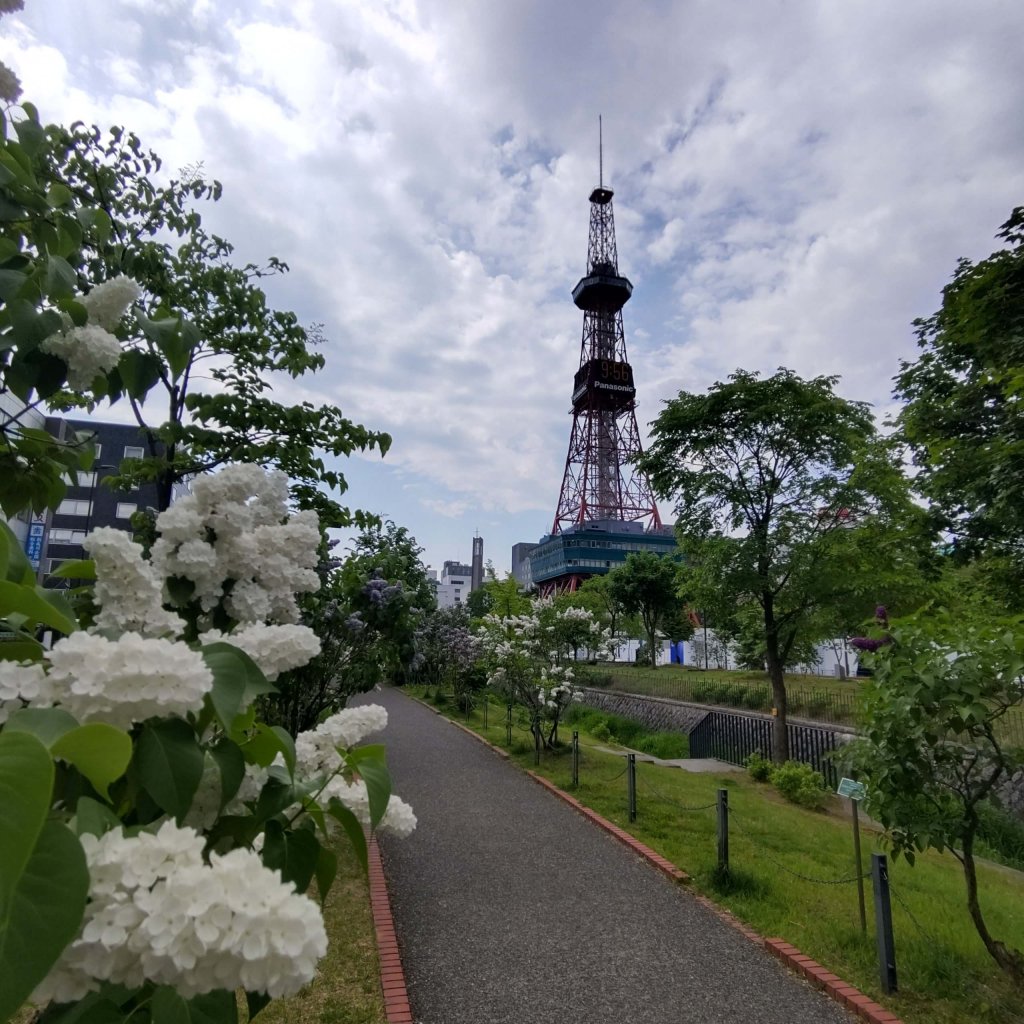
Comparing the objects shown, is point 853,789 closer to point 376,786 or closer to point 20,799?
point 376,786

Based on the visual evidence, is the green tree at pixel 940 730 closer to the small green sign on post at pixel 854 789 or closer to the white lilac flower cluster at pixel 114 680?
the small green sign on post at pixel 854 789

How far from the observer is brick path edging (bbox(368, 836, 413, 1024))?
12.5 ft

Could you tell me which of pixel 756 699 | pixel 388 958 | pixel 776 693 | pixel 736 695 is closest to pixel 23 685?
pixel 388 958

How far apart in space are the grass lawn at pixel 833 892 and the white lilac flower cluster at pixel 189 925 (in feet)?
14.7

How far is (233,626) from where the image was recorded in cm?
168

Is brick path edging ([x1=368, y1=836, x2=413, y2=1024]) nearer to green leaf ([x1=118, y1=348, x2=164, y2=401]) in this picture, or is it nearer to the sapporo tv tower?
green leaf ([x1=118, y1=348, x2=164, y2=401])

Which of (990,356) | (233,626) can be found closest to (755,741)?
(990,356)

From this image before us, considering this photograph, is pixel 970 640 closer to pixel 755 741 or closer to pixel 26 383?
pixel 26 383

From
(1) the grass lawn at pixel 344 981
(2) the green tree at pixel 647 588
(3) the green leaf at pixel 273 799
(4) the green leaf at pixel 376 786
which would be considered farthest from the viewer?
(2) the green tree at pixel 647 588

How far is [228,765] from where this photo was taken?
122 cm

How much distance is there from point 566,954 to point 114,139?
614 cm

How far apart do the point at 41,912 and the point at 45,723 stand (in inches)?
9.3

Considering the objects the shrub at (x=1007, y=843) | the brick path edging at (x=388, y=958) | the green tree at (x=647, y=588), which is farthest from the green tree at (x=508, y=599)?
the green tree at (x=647, y=588)

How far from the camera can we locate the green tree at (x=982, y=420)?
6.62 meters
